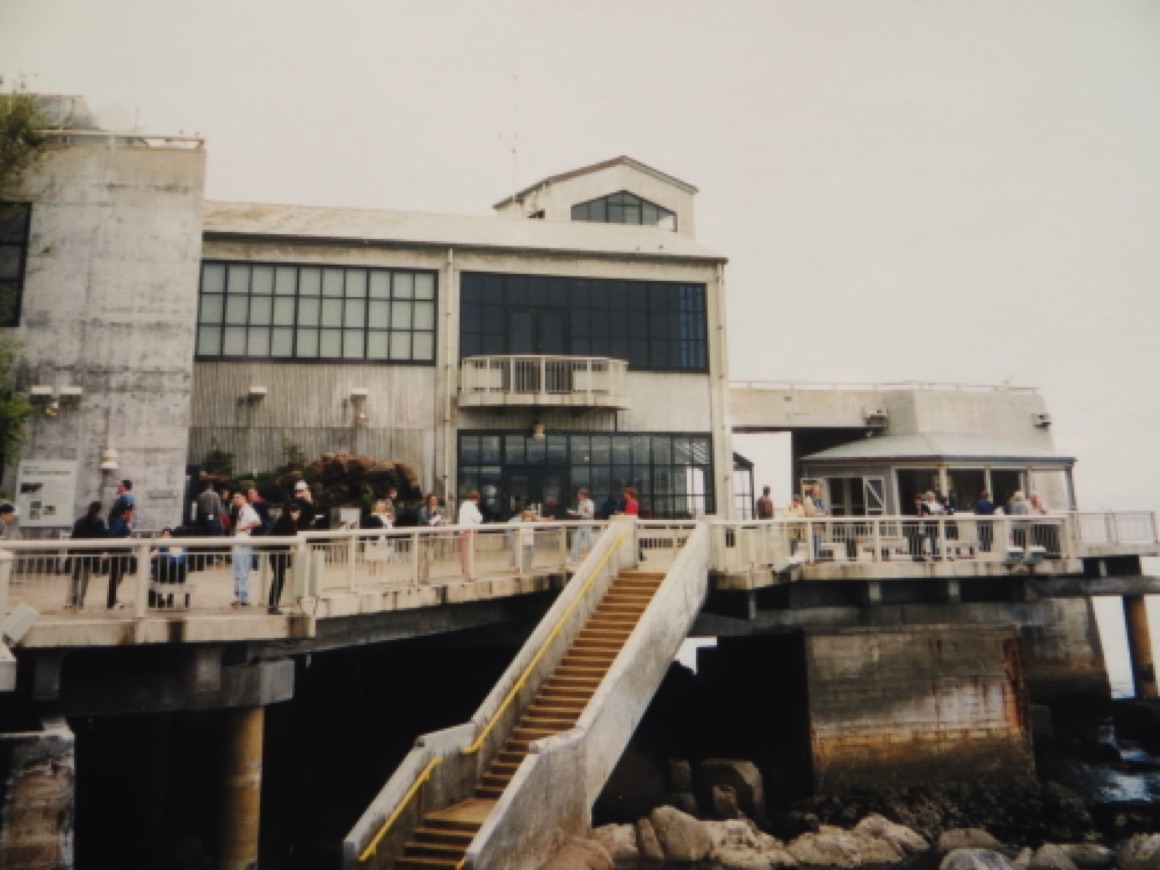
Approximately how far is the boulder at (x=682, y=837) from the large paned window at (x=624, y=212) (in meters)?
21.0

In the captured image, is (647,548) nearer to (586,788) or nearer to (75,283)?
(586,788)

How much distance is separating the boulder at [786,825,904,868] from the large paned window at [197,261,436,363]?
15954 mm

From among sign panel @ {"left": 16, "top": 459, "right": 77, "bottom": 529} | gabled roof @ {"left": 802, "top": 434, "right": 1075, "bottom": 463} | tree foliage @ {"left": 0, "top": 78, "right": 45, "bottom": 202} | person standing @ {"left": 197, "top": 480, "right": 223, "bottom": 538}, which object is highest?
tree foliage @ {"left": 0, "top": 78, "right": 45, "bottom": 202}

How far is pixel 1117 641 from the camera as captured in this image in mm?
84125

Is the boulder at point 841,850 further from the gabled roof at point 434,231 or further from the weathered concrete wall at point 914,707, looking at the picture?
the gabled roof at point 434,231

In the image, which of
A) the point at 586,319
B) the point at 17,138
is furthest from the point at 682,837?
the point at 17,138

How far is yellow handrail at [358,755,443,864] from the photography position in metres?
9.42

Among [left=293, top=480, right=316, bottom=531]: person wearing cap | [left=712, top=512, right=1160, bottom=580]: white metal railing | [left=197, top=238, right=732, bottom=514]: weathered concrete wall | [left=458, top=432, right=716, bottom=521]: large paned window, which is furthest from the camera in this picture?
[left=458, top=432, right=716, bottom=521]: large paned window

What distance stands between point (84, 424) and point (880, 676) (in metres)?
19.6

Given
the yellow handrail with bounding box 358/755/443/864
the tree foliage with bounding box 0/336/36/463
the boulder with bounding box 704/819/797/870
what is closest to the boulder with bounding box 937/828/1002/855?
the boulder with bounding box 704/819/797/870

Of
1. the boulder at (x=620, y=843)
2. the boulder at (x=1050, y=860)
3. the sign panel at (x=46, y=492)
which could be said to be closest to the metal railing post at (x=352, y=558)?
the boulder at (x=620, y=843)

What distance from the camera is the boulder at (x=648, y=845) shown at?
15352 millimetres

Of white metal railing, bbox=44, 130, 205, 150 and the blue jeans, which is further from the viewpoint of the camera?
white metal railing, bbox=44, 130, 205, 150

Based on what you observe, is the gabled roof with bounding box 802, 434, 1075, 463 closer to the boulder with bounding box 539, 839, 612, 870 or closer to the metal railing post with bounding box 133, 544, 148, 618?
the boulder with bounding box 539, 839, 612, 870
